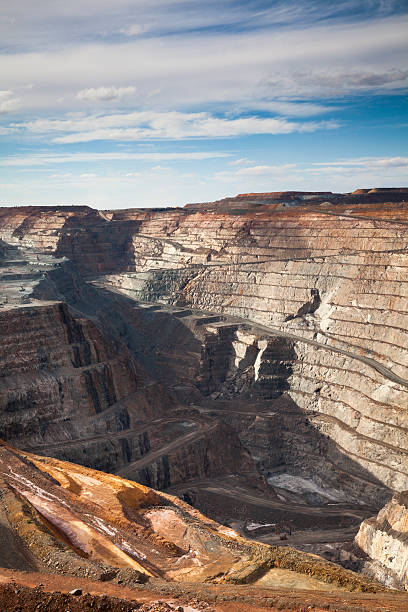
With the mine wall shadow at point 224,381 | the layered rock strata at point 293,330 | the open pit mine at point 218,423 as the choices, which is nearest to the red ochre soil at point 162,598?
the open pit mine at point 218,423

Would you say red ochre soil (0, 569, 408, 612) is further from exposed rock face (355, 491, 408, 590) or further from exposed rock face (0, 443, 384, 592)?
exposed rock face (355, 491, 408, 590)

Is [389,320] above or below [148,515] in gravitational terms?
above

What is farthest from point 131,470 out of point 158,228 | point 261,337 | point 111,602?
point 158,228

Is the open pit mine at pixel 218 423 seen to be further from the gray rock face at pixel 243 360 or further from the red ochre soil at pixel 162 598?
the gray rock face at pixel 243 360

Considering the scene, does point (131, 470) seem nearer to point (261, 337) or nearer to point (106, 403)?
point (106, 403)

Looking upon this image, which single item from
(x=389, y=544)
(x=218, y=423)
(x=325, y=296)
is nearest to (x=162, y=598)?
(x=389, y=544)
